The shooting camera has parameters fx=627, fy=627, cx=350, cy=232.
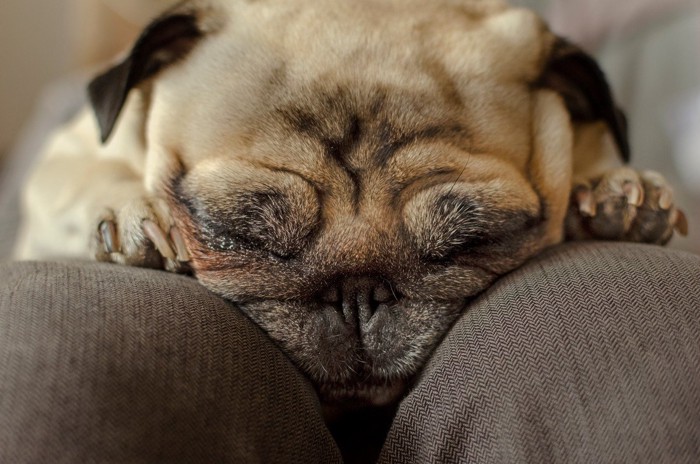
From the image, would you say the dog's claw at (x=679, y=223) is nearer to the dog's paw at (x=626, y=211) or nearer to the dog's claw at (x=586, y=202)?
the dog's paw at (x=626, y=211)

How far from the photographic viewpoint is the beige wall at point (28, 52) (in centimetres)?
484

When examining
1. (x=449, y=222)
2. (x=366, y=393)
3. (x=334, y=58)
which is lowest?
(x=366, y=393)

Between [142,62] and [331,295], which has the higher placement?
[142,62]

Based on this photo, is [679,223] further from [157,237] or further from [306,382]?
[157,237]

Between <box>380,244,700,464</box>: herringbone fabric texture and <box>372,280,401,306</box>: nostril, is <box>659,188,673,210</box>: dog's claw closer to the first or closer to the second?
<box>380,244,700,464</box>: herringbone fabric texture

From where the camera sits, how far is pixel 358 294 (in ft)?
4.01

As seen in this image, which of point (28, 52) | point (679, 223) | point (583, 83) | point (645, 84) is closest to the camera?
point (679, 223)

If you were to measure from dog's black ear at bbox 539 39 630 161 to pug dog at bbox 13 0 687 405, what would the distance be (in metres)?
0.02

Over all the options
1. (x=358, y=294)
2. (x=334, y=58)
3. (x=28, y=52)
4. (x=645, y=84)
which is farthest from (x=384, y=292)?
(x=28, y=52)

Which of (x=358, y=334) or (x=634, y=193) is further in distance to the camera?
(x=634, y=193)

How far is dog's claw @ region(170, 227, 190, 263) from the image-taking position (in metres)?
1.26

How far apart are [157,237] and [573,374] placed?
0.81m

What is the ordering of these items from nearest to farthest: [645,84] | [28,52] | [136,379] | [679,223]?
[136,379]
[679,223]
[645,84]
[28,52]

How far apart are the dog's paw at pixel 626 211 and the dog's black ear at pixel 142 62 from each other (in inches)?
40.1
